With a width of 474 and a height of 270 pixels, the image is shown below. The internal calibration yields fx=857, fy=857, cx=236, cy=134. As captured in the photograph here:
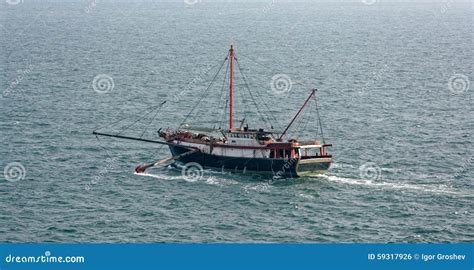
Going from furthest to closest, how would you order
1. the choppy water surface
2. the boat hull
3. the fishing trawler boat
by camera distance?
1. the fishing trawler boat
2. the boat hull
3. the choppy water surface

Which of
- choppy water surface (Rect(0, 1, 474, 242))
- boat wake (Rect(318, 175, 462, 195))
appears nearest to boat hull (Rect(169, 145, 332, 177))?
choppy water surface (Rect(0, 1, 474, 242))

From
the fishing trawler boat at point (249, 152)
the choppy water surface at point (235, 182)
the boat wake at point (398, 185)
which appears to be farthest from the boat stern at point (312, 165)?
the boat wake at point (398, 185)

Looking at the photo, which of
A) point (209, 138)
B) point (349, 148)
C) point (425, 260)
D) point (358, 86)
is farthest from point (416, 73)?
point (425, 260)

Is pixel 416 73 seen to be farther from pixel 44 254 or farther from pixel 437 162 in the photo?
pixel 44 254

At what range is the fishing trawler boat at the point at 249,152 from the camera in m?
106

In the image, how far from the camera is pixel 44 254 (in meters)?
59.4

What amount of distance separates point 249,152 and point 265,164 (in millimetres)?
2683

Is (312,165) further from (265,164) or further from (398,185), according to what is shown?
(398,185)

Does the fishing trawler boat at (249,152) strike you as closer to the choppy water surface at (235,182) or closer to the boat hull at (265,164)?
the boat hull at (265,164)

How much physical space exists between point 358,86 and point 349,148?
192 feet

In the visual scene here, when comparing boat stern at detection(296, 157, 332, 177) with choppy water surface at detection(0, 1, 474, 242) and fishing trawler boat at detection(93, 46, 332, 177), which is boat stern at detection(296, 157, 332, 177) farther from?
choppy water surface at detection(0, 1, 474, 242)

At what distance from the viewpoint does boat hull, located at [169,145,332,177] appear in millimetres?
105875

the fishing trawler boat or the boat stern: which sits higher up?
the fishing trawler boat

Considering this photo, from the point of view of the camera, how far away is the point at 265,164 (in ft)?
353
